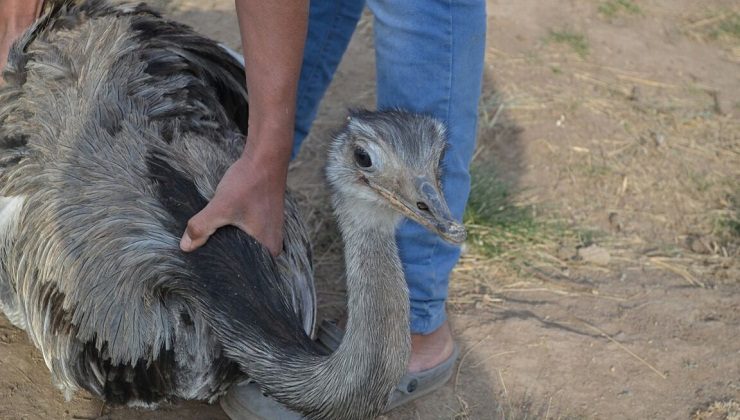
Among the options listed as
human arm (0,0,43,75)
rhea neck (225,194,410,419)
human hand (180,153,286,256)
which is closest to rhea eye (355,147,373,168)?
rhea neck (225,194,410,419)

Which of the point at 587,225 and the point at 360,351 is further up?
the point at 360,351

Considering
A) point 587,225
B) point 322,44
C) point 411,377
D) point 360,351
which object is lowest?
point 587,225

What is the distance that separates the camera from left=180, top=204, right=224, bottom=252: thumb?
276 centimetres

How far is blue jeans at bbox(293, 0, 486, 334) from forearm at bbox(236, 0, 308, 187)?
0.44 metres

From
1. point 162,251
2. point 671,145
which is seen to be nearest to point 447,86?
point 162,251

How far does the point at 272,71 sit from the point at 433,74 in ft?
1.98

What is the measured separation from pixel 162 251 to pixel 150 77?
2.57ft

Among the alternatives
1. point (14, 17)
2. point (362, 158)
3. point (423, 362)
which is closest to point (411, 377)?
point (423, 362)

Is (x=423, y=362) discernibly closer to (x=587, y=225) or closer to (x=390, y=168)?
(x=390, y=168)

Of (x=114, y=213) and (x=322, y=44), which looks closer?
(x=114, y=213)

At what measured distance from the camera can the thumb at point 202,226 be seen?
276 centimetres

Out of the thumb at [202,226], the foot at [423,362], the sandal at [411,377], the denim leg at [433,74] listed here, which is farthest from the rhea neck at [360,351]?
the sandal at [411,377]

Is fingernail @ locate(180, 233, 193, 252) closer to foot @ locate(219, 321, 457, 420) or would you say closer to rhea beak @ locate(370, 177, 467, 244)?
rhea beak @ locate(370, 177, 467, 244)

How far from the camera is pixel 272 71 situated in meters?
2.66
